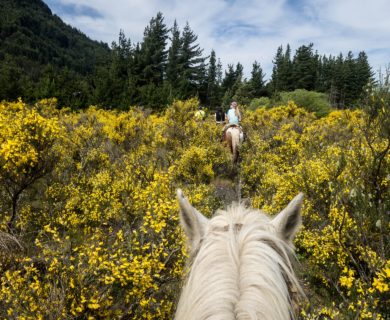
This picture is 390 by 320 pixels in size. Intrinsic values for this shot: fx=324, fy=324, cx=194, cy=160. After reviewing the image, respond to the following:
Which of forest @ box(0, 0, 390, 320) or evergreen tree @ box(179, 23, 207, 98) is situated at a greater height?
evergreen tree @ box(179, 23, 207, 98)

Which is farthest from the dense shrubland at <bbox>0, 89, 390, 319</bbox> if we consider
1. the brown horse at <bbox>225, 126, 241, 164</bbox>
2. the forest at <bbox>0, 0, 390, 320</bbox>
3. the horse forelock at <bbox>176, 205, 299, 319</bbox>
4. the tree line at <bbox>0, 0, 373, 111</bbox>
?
the tree line at <bbox>0, 0, 373, 111</bbox>

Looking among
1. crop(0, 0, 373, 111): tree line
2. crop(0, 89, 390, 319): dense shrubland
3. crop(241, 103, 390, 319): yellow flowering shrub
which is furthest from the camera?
crop(0, 0, 373, 111): tree line

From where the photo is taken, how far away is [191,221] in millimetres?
1563

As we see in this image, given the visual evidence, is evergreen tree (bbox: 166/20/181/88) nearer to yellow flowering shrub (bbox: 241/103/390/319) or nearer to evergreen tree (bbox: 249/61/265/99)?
evergreen tree (bbox: 249/61/265/99)

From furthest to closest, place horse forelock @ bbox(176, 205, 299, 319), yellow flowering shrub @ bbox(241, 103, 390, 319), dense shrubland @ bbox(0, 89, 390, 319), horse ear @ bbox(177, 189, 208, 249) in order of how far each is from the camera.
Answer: yellow flowering shrub @ bbox(241, 103, 390, 319)
dense shrubland @ bbox(0, 89, 390, 319)
horse ear @ bbox(177, 189, 208, 249)
horse forelock @ bbox(176, 205, 299, 319)

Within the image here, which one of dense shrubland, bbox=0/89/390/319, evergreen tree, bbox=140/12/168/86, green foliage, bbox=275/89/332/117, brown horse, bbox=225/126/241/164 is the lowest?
dense shrubland, bbox=0/89/390/319

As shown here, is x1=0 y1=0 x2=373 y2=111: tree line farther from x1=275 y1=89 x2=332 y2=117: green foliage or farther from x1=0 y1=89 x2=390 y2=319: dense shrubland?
x1=0 y1=89 x2=390 y2=319: dense shrubland

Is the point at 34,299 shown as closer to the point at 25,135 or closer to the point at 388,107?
the point at 25,135

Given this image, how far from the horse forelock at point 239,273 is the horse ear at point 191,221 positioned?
39 millimetres

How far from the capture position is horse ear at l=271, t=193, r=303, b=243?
1.56 metres

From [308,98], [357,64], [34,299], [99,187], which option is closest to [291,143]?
[99,187]

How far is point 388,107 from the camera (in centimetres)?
397

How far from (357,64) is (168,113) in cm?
7143

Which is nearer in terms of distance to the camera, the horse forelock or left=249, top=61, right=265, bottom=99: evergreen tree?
the horse forelock
